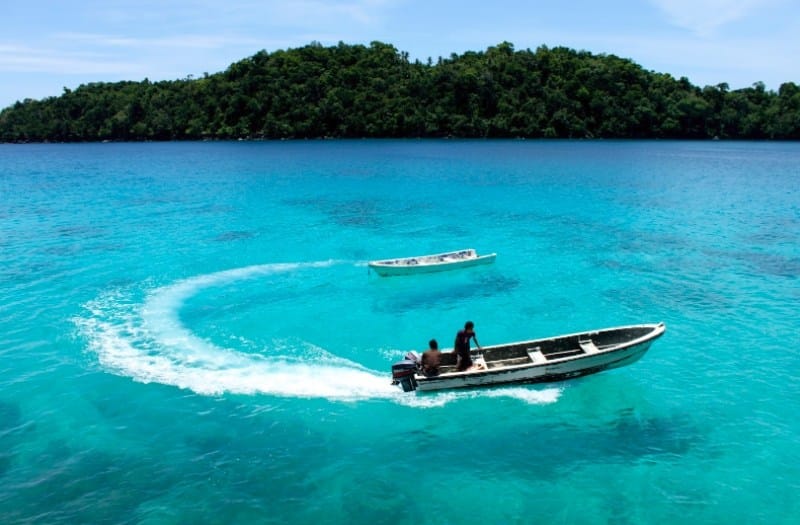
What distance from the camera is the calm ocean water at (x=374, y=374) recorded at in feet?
60.0

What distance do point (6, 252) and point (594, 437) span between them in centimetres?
4594

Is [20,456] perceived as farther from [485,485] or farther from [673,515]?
[673,515]

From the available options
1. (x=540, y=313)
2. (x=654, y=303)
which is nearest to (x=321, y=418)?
(x=540, y=313)

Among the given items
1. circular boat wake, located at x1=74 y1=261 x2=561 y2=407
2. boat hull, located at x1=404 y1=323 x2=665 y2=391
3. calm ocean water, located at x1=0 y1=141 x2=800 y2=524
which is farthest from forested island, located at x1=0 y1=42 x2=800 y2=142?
boat hull, located at x1=404 y1=323 x2=665 y2=391

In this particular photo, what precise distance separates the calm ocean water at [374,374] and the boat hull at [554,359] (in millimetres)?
693

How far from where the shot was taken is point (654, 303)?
34875 mm

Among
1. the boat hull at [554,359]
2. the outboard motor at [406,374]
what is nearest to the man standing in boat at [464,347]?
the boat hull at [554,359]

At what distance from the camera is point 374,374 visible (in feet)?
84.8

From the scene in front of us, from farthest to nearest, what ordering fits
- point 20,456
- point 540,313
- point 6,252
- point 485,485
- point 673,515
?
point 6,252 < point 540,313 < point 20,456 < point 485,485 < point 673,515

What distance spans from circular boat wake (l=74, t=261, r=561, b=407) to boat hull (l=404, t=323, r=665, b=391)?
0.60 metres

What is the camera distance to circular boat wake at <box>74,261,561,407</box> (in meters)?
24.3

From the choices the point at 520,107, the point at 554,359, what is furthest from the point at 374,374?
the point at 520,107

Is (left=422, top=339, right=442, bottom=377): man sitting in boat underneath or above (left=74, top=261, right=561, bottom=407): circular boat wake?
above

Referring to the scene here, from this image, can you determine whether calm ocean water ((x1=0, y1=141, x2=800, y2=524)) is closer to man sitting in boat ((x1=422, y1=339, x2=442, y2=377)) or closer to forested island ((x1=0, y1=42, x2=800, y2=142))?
man sitting in boat ((x1=422, y1=339, x2=442, y2=377))
